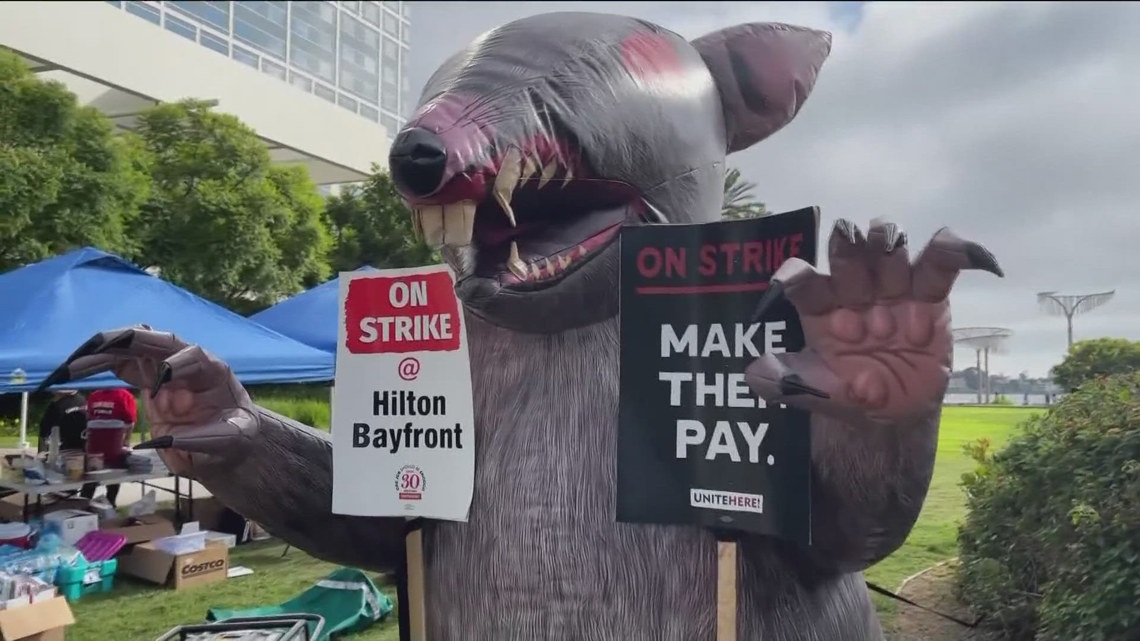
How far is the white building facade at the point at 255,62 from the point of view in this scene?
16.5 m

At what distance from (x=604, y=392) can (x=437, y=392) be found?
1.29ft

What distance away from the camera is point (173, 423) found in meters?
1.94

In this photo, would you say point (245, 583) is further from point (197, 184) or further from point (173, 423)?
point (197, 184)

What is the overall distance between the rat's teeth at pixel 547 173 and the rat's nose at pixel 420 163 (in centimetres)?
21

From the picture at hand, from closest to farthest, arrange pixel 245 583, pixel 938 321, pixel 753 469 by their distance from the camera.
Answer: pixel 938 321
pixel 753 469
pixel 245 583

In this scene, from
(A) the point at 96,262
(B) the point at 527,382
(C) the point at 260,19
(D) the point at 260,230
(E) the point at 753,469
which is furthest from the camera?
(C) the point at 260,19

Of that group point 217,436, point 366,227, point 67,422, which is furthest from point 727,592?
point 366,227

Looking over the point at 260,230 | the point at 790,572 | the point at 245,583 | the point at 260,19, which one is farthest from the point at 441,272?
the point at 260,19

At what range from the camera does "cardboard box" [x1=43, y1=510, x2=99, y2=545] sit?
5.48 m

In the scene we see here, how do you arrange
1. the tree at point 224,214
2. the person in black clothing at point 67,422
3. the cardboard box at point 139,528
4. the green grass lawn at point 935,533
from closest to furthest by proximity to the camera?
the green grass lawn at point 935,533 → the cardboard box at point 139,528 → the person in black clothing at point 67,422 → the tree at point 224,214

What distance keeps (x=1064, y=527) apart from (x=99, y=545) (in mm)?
5245

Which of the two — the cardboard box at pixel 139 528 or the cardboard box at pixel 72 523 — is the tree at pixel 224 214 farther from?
the cardboard box at pixel 72 523

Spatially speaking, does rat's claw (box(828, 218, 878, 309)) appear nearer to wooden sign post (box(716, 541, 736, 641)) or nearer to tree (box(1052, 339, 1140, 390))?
wooden sign post (box(716, 541, 736, 641))

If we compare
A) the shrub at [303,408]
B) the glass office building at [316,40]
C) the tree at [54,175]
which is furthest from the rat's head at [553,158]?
the glass office building at [316,40]
